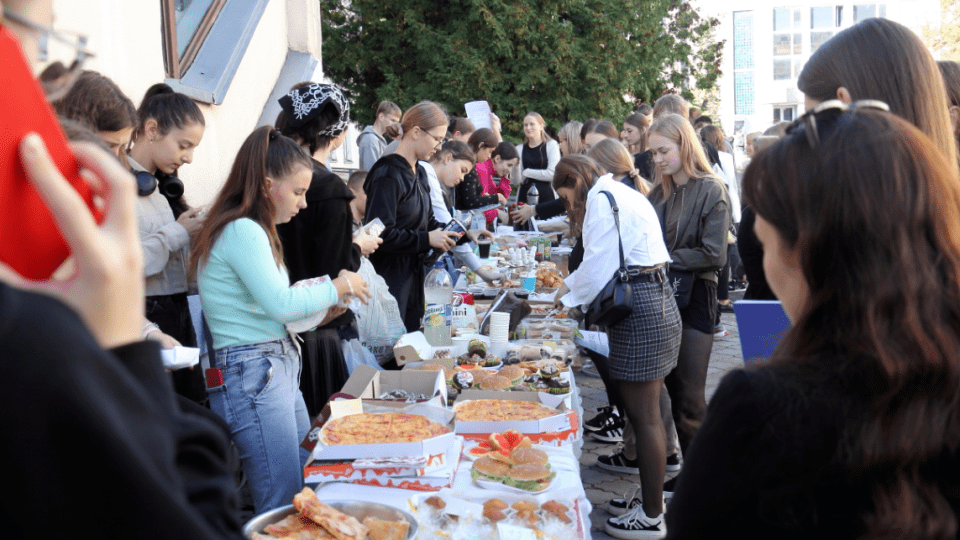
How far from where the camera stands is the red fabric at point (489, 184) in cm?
928

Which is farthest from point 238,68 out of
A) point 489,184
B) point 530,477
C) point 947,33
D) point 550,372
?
point 947,33

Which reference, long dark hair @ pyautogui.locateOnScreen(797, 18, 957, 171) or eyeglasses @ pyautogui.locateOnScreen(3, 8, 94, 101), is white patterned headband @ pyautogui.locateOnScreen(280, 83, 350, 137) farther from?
eyeglasses @ pyautogui.locateOnScreen(3, 8, 94, 101)

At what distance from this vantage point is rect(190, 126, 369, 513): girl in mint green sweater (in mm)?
2639

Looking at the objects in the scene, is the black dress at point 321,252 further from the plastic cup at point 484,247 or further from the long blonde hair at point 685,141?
the plastic cup at point 484,247

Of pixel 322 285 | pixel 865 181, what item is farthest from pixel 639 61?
pixel 865 181

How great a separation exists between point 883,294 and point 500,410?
1951 mm

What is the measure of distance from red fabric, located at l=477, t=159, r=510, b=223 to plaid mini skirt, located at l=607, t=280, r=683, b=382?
17.0 feet

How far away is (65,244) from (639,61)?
16.0m

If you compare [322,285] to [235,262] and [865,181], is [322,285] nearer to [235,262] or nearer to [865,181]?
[235,262]

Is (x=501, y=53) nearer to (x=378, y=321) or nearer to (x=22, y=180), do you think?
(x=378, y=321)

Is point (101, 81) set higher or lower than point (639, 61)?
lower

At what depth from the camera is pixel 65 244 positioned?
698 mm

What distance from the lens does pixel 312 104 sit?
355 cm

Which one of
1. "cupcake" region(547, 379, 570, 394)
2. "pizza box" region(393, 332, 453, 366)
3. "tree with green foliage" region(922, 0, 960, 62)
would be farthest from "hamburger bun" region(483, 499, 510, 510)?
"tree with green foliage" region(922, 0, 960, 62)
